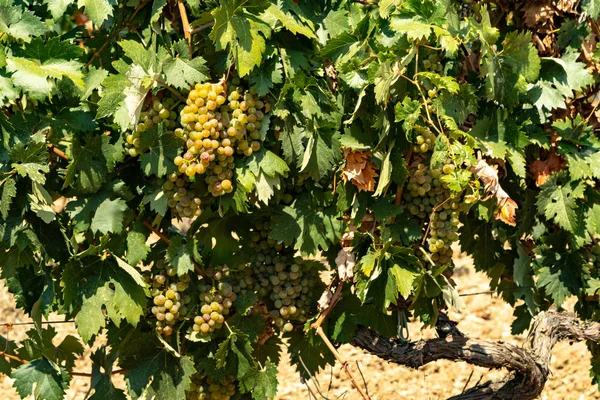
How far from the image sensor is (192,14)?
280 cm

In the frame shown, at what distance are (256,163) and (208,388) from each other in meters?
0.86

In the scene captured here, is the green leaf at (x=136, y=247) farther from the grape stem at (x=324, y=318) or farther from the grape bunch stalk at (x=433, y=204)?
the grape bunch stalk at (x=433, y=204)

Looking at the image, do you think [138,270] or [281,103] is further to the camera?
[138,270]

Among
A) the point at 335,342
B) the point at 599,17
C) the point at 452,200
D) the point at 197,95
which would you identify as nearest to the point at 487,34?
the point at 452,200

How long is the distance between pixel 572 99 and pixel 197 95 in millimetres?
1488

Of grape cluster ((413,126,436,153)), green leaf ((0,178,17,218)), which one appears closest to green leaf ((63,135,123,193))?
green leaf ((0,178,17,218))

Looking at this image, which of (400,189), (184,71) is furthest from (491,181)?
(184,71)

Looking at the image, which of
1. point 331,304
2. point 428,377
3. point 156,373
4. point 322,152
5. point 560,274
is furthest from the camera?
point 428,377

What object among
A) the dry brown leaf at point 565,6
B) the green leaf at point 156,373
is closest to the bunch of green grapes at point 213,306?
the green leaf at point 156,373

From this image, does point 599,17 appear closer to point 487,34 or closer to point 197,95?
point 487,34

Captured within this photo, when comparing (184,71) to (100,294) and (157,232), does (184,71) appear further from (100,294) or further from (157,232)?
(100,294)

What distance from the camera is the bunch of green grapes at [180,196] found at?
2787mm

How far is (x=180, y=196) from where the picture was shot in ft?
9.17

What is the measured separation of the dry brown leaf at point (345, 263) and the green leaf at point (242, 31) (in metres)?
0.73
